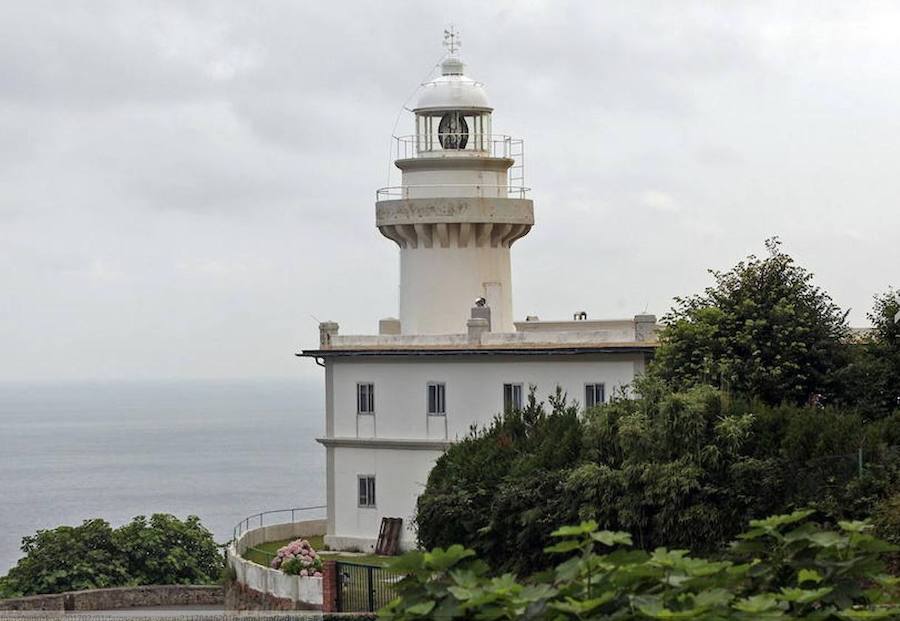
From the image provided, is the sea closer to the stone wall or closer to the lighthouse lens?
the stone wall

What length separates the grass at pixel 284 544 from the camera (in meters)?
47.8

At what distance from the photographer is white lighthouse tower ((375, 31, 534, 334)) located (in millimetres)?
53031

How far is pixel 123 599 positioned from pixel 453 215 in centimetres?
1224

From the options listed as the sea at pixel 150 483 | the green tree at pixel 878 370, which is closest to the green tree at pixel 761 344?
the green tree at pixel 878 370

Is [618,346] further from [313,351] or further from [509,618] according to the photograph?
[509,618]

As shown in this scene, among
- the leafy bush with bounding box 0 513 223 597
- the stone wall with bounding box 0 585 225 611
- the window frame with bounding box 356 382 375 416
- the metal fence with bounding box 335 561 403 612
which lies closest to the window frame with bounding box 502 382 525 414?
the window frame with bounding box 356 382 375 416

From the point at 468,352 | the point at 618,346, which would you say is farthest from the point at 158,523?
the point at 618,346

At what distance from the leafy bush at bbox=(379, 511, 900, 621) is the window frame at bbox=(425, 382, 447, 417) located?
28.7 m

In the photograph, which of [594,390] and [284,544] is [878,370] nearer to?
[594,390]

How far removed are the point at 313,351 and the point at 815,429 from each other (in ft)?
56.0

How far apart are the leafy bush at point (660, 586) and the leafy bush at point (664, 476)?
13946 mm

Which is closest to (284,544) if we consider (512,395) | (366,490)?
(366,490)

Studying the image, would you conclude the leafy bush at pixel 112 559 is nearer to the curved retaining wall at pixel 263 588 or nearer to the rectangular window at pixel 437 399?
the curved retaining wall at pixel 263 588

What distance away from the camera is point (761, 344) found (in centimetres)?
4441
